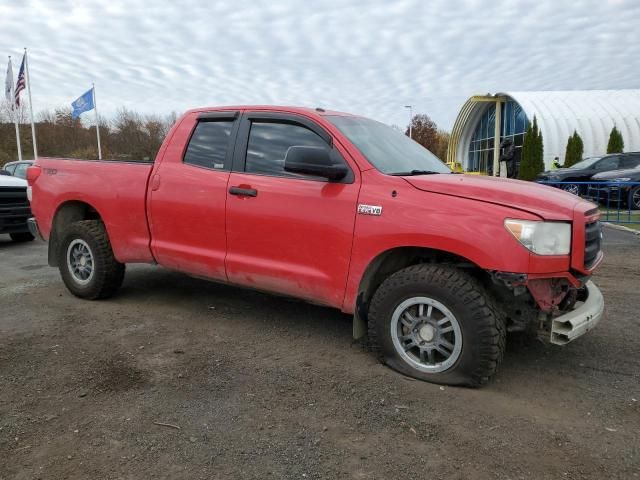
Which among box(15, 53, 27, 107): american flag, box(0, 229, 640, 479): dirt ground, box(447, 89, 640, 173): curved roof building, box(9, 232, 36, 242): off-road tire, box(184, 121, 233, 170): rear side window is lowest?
box(0, 229, 640, 479): dirt ground

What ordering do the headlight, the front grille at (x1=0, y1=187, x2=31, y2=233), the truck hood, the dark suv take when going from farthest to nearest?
1. the dark suv
2. the front grille at (x1=0, y1=187, x2=31, y2=233)
3. the truck hood
4. the headlight

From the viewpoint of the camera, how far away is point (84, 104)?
1126 inches

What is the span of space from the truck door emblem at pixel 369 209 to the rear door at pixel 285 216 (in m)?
0.06

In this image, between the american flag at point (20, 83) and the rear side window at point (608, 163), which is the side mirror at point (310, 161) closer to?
the rear side window at point (608, 163)

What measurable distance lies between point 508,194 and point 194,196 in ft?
8.39

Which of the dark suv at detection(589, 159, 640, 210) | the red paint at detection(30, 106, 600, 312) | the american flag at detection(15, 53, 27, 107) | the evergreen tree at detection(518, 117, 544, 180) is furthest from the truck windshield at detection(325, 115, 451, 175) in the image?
the american flag at detection(15, 53, 27, 107)

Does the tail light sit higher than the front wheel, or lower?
higher

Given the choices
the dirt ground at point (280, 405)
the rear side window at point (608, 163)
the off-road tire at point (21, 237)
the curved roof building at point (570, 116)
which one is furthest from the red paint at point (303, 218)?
the curved roof building at point (570, 116)

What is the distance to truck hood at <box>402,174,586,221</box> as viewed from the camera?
314 cm

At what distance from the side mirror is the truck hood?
56cm

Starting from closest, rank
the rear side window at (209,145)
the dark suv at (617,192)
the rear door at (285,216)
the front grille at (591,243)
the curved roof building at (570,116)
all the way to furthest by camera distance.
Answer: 1. the front grille at (591,243)
2. the rear door at (285,216)
3. the rear side window at (209,145)
4. the dark suv at (617,192)
5. the curved roof building at (570,116)

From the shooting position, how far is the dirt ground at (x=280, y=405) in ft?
8.25

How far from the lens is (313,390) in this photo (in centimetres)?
330

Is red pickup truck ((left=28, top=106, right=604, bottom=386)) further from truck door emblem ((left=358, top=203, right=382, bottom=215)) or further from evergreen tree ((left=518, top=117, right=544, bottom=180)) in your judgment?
evergreen tree ((left=518, top=117, right=544, bottom=180))
